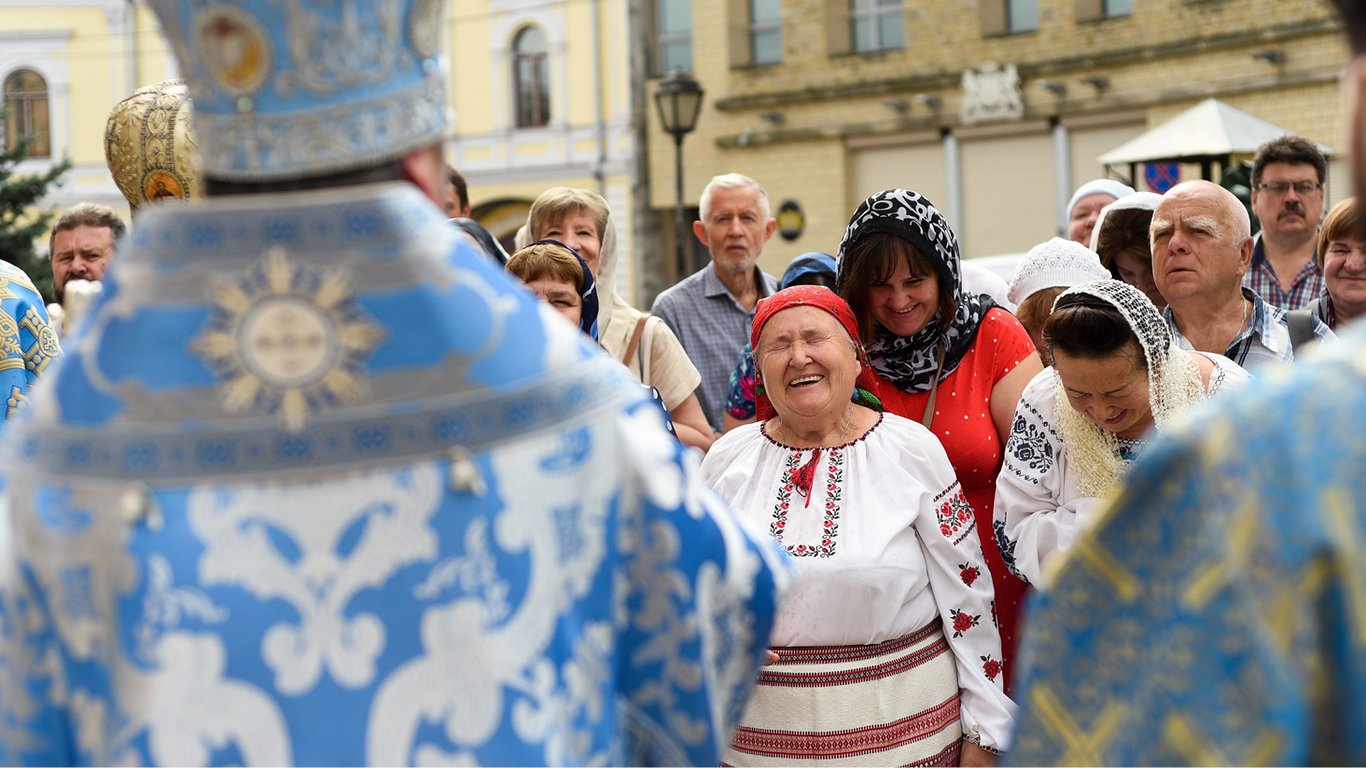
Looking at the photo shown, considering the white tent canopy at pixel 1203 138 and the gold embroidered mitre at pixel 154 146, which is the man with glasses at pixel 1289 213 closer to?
the white tent canopy at pixel 1203 138

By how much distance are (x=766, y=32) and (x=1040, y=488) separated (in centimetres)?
2249

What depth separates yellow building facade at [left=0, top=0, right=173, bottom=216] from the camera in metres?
31.4

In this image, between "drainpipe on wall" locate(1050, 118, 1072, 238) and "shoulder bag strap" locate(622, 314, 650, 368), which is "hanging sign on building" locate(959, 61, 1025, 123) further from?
"shoulder bag strap" locate(622, 314, 650, 368)

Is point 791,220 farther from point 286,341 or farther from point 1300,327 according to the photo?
point 286,341

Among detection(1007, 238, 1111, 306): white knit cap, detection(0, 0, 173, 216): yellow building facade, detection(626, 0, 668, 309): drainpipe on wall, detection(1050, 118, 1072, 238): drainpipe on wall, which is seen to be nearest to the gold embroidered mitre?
detection(1007, 238, 1111, 306): white knit cap

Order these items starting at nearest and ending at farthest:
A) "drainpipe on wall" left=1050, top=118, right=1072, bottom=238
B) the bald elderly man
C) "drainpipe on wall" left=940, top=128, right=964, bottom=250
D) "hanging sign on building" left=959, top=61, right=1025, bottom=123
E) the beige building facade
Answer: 1. the bald elderly man
2. the beige building facade
3. "drainpipe on wall" left=1050, top=118, right=1072, bottom=238
4. "hanging sign on building" left=959, top=61, right=1025, bottom=123
5. "drainpipe on wall" left=940, top=128, right=964, bottom=250

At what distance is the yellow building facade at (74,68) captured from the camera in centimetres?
3136

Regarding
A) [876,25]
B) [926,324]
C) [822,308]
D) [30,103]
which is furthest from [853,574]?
[30,103]

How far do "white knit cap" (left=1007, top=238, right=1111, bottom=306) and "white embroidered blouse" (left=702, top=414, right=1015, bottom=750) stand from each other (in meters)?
Result: 1.65

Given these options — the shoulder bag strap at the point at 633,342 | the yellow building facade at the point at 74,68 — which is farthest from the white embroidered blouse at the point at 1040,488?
the yellow building facade at the point at 74,68

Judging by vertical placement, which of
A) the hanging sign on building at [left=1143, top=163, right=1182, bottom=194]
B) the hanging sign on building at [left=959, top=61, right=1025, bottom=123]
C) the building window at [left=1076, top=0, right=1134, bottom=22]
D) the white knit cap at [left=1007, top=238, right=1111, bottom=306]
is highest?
the building window at [left=1076, top=0, right=1134, bottom=22]

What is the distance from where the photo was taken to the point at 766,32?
25719 mm

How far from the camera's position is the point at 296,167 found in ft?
5.93

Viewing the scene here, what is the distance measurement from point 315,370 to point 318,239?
0.14 meters
